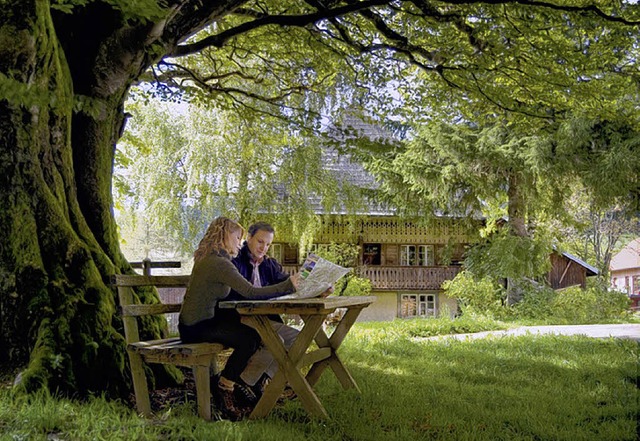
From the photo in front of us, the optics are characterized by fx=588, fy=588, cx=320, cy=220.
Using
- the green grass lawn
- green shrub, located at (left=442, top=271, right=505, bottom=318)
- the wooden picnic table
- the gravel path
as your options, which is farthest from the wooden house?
the wooden picnic table

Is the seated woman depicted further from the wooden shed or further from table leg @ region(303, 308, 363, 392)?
the wooden shed

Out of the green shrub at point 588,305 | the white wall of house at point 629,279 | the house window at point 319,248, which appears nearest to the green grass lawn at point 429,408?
the green shrub at point 588,305

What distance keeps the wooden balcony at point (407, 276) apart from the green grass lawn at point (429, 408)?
16.5 meters

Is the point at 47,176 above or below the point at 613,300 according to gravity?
above

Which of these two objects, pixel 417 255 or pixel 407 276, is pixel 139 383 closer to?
pixel 407 276

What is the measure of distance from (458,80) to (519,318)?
9.75m

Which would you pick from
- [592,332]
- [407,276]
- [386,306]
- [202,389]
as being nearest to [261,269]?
[202,389]

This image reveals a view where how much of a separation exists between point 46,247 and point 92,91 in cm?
181

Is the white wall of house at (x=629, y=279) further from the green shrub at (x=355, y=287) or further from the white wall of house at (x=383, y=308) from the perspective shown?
the green shrub at (x=355, y=287)

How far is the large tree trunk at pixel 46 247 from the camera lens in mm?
4484

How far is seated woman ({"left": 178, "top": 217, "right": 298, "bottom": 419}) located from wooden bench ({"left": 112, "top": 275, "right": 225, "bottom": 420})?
14 centimetres

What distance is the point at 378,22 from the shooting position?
865cm

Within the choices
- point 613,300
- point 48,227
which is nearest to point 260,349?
point 48,227

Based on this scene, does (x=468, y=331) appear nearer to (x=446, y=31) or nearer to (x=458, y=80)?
(x=458, y=80)
